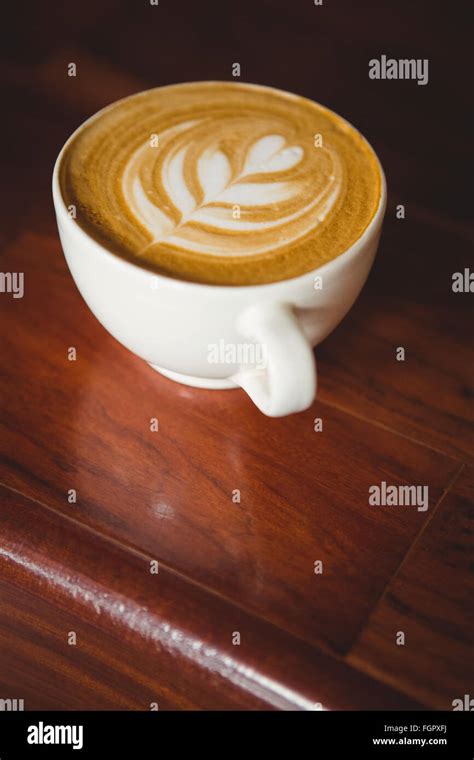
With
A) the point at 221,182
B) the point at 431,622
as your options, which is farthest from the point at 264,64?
the point at 431,622

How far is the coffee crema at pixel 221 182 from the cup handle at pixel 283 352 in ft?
0.10

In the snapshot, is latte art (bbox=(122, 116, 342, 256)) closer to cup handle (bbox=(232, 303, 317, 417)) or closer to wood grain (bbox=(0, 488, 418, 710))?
cup handle (bbox=(232, 303, 317, 417))

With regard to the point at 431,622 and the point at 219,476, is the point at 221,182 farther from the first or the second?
the point at 431,622

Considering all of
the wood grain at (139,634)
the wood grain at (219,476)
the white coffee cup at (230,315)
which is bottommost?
the wood grain at (139,634)

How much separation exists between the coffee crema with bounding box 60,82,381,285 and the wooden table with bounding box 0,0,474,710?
0.44ft

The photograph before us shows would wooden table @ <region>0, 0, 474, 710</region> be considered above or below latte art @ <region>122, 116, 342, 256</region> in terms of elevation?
below

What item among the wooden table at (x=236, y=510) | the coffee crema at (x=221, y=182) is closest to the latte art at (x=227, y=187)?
the coffee crema at (x=221, y=182)

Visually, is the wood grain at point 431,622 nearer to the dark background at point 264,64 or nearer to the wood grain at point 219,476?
the wood grain at point 219,476

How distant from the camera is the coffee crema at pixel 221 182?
0.58 m

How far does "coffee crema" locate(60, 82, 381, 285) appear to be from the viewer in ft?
1.91

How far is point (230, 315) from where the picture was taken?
1.79 ft

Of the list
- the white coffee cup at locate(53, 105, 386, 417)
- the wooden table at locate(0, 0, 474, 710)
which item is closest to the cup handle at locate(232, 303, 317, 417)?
the white coffee cup at locate(53, 105, 386, 417)

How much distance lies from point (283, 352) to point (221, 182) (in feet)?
0.53

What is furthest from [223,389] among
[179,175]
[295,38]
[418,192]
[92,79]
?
[295,38]
